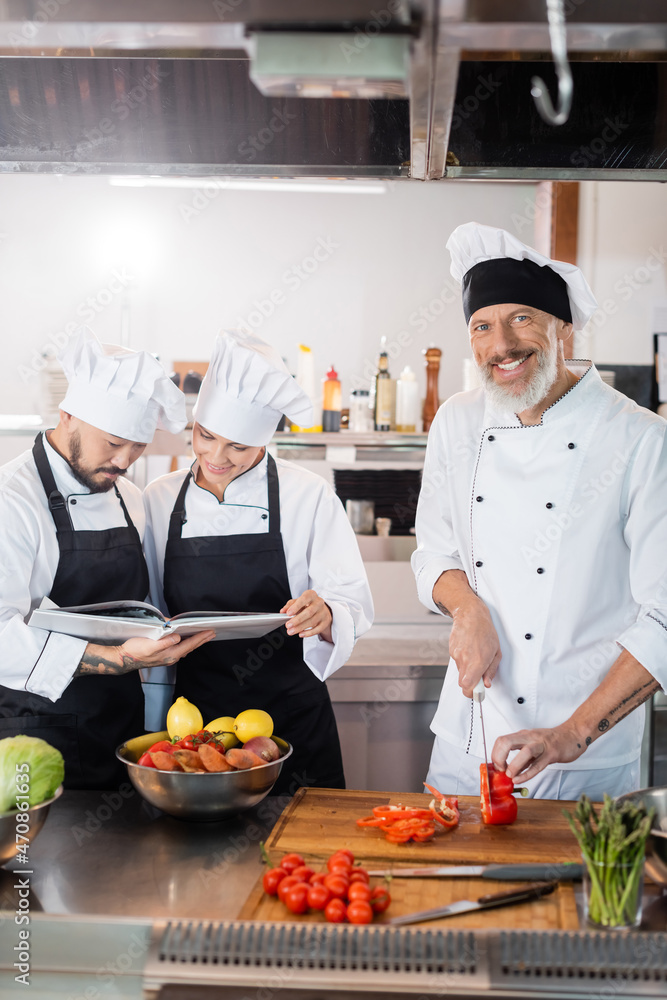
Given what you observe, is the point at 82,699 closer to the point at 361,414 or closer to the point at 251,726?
Result: the point at 251,726

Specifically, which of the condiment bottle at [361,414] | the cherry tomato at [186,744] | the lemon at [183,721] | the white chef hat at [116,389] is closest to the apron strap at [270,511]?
the white chef hat at [116,389]

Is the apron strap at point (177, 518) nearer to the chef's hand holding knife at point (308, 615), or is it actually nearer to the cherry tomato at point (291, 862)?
the chef's hand holding knife at point (308, 615)

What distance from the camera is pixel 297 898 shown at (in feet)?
4.12

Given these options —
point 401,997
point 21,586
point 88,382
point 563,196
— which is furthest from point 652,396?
point 401,997

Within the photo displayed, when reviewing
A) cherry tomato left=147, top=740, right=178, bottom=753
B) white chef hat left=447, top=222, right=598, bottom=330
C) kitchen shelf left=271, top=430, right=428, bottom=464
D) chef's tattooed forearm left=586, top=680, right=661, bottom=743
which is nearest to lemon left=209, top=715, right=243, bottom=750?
cherry tomato left=147, top=740, right=178, bottom=753

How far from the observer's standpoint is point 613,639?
1.97 meters

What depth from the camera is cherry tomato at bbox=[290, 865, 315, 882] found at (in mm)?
1319

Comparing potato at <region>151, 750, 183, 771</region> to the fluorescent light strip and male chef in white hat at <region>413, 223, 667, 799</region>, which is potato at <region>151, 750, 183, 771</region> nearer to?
male chef in white hat at <region>413, 223, 667, 799</region>

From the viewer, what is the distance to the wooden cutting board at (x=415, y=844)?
149 cm

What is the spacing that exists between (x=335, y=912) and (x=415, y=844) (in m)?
0.33

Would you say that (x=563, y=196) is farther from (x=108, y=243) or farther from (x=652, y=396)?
(x=108, y=243)

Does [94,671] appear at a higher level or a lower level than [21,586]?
lower

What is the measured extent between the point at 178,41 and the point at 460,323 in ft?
13.7

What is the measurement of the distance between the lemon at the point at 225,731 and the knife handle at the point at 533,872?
0.60m
